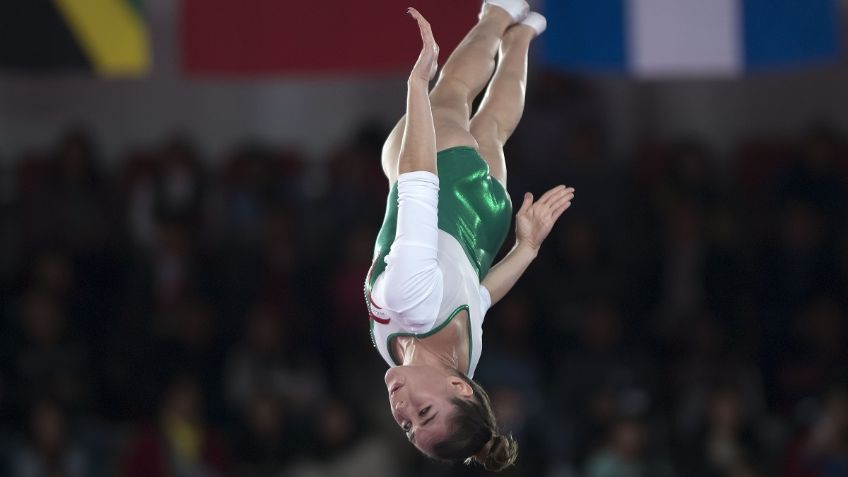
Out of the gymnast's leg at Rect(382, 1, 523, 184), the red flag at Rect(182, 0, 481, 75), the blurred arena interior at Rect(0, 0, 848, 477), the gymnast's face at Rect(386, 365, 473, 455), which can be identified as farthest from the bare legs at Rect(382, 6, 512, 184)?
the red flag at Rect(182, 0, 481, 75)

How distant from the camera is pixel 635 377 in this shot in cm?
664

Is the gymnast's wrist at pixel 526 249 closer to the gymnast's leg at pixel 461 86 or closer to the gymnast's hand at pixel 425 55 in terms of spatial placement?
the gymnast's leg at pixel 461 86

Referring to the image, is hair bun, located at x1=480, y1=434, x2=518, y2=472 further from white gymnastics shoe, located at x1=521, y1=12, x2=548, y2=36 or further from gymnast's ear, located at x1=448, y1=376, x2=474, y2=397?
white gymnastics shoe, located at x1=521, y1=12, x2=548, y2=36

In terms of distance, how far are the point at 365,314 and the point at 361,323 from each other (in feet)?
0.16

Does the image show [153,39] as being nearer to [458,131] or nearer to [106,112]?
[106,112]

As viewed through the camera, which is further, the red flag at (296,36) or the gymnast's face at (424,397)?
the red flag at (296,36)

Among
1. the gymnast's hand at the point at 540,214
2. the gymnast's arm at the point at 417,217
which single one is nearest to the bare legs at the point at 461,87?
the gymnast's hand at the point at 540,214

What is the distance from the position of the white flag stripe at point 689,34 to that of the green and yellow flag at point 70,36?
6.82 ft

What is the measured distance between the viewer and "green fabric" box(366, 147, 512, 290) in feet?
13.0

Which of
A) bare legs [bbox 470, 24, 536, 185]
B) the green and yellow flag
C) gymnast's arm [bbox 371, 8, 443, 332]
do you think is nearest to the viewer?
gymnast's arm [bbox 371, 8, 443, 332]

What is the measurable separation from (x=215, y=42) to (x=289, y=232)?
6.00 ft

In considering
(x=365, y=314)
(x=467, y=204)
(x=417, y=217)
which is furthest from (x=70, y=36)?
(x=417, y=217)

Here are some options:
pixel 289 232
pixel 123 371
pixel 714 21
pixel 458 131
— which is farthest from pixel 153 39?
pixel 458 131

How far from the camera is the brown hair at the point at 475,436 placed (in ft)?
12.0
